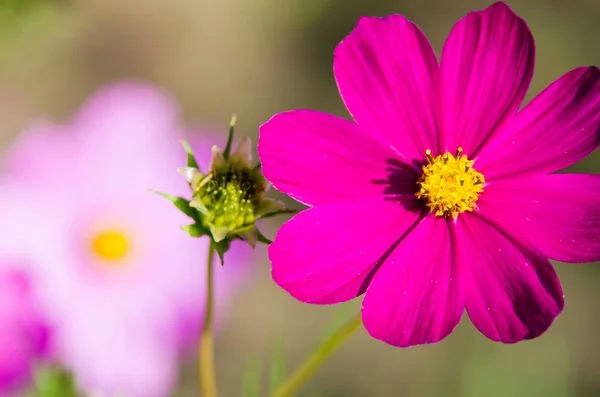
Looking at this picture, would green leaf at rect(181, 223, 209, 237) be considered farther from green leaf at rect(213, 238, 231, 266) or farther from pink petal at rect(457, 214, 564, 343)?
pink petal at rect(457, 214, 564, 343)

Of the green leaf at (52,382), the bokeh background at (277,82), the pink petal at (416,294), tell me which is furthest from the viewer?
the bokeh background at (277,82)

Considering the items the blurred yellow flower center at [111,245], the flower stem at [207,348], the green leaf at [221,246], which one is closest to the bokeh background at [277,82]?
the blurred yellow flower center at [111,245]

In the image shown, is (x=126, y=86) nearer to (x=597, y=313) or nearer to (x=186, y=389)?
(x=186, y=389)

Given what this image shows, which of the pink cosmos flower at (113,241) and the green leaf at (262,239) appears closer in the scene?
the green leaf at (262,239)

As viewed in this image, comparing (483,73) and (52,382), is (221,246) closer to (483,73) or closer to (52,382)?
(483,73)

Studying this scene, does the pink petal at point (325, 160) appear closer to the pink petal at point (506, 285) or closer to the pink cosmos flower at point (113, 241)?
the pink petal at point (506, 285)

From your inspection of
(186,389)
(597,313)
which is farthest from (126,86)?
(597,313)
